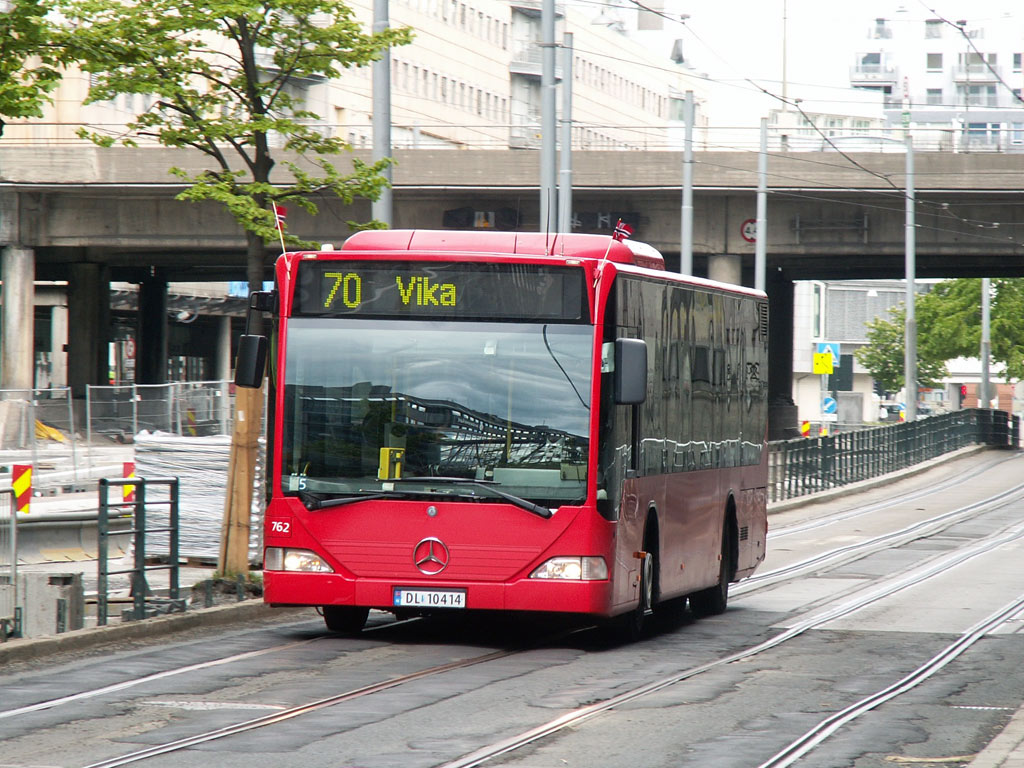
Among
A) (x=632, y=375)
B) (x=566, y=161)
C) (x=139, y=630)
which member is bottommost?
(x=139, y=630)

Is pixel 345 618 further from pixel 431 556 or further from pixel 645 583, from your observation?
pixel 645 583

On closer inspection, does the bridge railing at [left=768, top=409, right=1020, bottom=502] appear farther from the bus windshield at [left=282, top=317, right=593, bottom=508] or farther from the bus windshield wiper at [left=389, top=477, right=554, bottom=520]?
the bus windshield wiper at [left=389, top=477, right=554, bottom=520]

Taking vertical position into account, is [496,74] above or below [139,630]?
above

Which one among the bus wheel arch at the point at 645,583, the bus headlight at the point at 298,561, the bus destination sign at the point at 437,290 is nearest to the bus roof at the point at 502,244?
the bus destination sign at the point at 437,290

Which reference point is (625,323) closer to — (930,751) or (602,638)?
(602,638)

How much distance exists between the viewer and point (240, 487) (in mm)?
16219

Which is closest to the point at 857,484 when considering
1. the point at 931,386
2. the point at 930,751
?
the point at 930,751

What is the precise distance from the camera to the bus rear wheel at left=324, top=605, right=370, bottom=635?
13.9m

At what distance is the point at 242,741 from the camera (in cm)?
873

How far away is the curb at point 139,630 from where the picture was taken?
12078mm

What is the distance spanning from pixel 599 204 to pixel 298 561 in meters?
34.5

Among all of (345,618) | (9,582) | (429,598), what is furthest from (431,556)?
(9,582)

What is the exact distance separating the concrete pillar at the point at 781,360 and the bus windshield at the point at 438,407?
42.5m

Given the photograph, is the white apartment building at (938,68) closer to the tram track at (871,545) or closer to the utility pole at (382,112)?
the tram track at (871,545)
